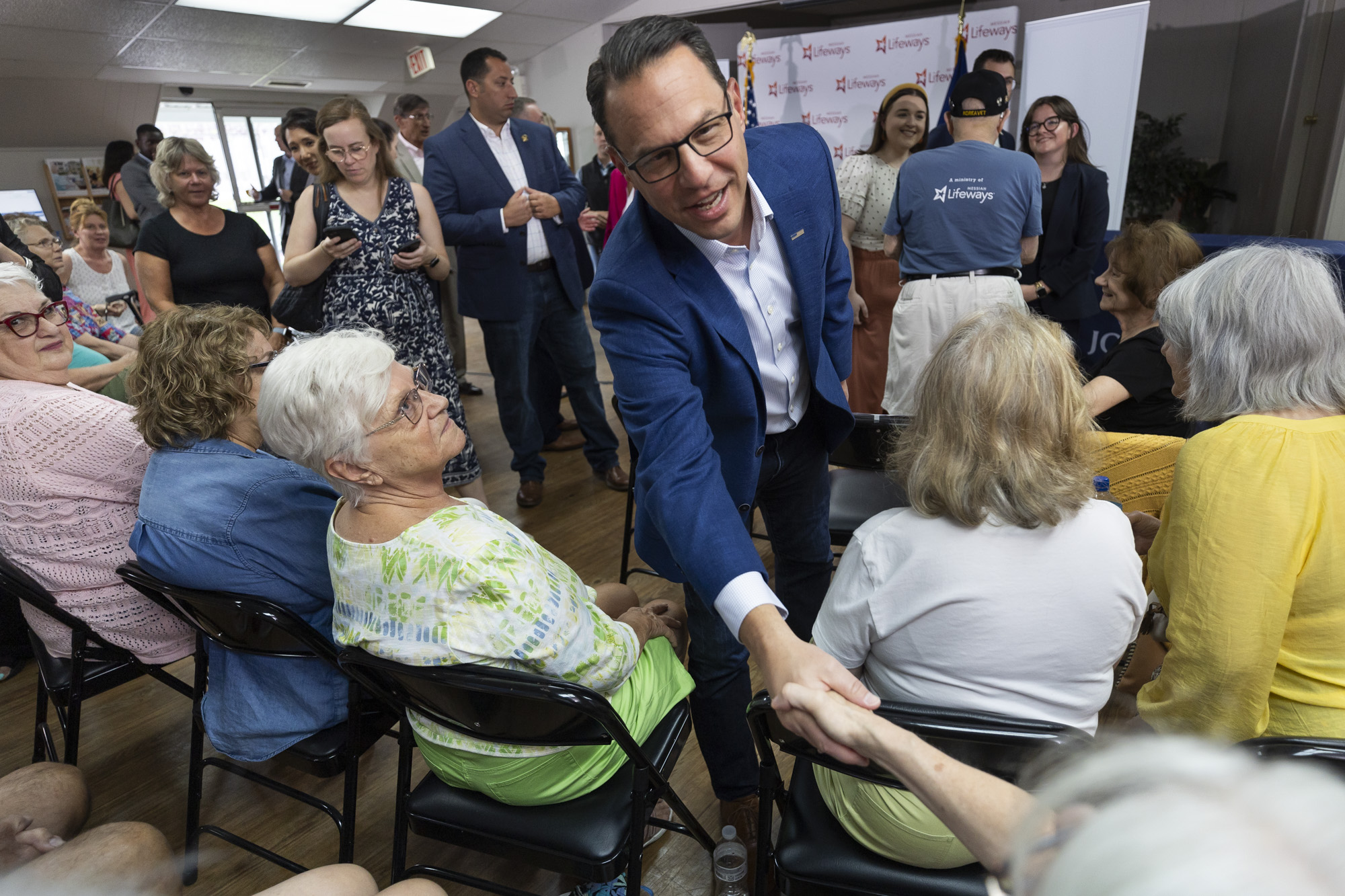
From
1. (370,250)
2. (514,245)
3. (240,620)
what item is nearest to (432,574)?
(240,620)

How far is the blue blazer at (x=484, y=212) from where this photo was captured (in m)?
3.20

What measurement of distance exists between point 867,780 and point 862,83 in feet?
19.1

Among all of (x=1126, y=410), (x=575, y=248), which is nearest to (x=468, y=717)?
(x=1126, y=410)

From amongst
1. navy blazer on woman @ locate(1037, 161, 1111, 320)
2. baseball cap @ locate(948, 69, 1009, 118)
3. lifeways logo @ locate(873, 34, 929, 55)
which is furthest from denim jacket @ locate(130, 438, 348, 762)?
lifeways logo @ locate(873, 34, 929, 55)

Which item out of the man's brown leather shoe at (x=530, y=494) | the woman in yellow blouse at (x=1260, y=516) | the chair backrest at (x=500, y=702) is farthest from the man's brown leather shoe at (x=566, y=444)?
the woman in yellow blouse at (x=1260, y=516)

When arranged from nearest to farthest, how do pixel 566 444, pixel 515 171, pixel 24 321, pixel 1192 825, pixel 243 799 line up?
pixel 1192 825
pixel 24 321
pixel 243 799
pixel 515 171
pixel 566 444

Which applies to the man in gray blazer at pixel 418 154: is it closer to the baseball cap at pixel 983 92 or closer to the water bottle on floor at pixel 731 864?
the baseball cap at pixel 983 92

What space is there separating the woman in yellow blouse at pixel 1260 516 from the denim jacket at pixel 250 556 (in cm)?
154

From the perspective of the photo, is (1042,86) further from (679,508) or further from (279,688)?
(279,688)

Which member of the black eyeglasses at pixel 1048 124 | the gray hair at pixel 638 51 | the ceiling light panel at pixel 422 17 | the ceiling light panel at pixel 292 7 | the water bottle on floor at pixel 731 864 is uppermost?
the ceiling light panel at pixel 422 17

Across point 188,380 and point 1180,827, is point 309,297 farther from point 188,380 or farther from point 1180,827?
point 1180,827

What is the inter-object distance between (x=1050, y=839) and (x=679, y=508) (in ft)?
2.41

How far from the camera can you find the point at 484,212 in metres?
3.19

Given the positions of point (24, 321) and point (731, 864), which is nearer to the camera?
point (731, 864)
